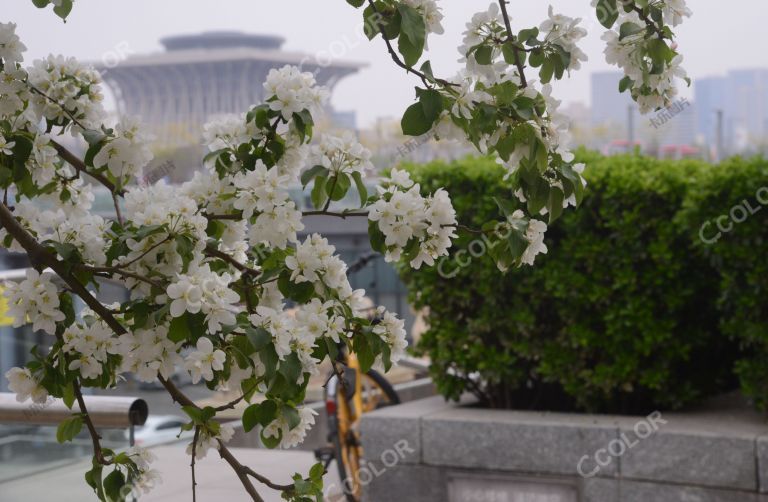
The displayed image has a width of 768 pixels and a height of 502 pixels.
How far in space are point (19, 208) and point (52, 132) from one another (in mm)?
162

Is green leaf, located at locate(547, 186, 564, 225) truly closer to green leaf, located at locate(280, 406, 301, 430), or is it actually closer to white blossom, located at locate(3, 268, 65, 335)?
green leaf, located at locate(280, 406, 301, 430)

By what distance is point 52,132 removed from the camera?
184 centimetres

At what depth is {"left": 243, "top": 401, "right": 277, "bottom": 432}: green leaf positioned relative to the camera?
5.05 feet

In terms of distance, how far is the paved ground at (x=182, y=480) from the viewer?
3080mm

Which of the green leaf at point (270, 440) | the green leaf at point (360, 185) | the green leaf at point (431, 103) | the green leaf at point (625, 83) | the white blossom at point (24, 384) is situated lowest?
the green leaf at point (270, 440)

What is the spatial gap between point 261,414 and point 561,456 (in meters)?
3.13

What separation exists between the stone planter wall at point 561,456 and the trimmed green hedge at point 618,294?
225mm

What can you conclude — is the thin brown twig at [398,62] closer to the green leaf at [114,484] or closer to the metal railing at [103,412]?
the green leaf at [114,484]

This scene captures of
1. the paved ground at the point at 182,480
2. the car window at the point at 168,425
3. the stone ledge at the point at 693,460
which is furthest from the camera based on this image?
the car window at the point at 168,425

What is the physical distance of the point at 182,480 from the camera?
4.62 meters

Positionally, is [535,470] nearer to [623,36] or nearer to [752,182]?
[752,182]

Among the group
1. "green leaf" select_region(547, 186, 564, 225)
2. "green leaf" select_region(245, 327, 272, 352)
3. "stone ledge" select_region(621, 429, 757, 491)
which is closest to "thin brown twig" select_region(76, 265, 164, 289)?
"green leaf" select_region(245, 327, 272, 352)

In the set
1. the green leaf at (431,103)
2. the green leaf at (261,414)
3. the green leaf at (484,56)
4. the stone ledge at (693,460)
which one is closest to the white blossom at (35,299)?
A: the green leaf at (261,414)

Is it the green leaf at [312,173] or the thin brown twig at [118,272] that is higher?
the green leaf at [312,173]
